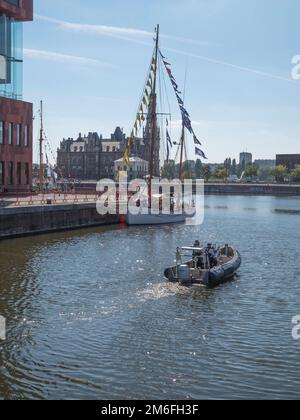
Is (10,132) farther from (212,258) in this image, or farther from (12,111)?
(212,258)

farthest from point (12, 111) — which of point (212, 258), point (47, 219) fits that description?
point (212, 258)

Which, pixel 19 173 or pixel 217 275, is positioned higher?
pixel 19 173

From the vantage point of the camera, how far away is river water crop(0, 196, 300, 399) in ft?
60.3

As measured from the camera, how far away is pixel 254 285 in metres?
33.9

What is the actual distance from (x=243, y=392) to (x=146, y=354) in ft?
14.6

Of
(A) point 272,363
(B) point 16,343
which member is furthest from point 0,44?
(A) point 272,363

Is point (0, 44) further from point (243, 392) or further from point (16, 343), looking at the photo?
point (243, 392)

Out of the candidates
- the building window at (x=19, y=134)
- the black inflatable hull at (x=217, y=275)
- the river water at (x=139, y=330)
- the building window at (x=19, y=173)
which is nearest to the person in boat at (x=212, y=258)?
the black inflatable hull at (x=217, y=275)

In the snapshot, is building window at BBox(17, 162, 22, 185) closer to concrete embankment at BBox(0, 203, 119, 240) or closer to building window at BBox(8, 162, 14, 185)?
building window at BBox(8, 162, 14, 185)

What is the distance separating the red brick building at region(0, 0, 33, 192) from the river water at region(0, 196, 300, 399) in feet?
103

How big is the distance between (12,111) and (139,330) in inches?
2203

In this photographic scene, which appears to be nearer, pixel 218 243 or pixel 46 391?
pixel 46 391

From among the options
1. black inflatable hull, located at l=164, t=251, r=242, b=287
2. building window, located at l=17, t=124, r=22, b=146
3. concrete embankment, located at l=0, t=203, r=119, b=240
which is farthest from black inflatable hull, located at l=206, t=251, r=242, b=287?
building window, located at l=17, t=124, r=22, b=146

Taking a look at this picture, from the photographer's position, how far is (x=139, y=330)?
78.8 feet
